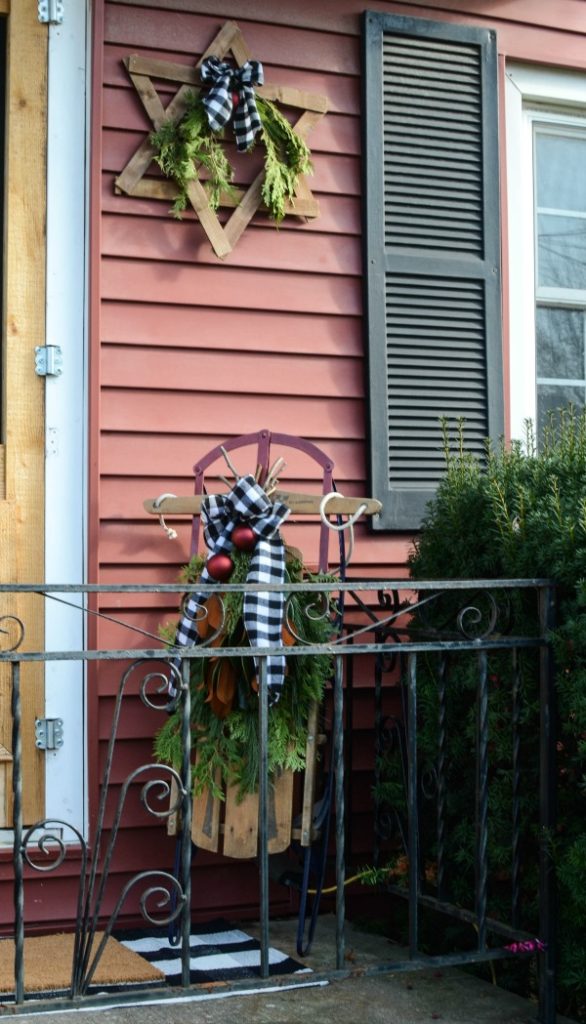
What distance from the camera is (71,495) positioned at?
3.79 metres

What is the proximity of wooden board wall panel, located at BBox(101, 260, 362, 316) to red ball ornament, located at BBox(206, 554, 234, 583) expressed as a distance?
1.00 m

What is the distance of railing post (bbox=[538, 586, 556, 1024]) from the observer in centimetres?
301

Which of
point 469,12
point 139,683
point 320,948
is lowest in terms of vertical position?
point 320,948

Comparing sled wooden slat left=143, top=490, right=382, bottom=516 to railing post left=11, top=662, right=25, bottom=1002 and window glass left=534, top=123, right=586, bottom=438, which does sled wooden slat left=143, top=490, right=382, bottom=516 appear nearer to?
railing post left=11, top=662, right=25, bottom=1002

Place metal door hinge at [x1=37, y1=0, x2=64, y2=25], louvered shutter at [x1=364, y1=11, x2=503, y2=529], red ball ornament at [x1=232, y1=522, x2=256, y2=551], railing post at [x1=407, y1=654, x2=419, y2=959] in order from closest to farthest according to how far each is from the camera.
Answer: railing post at [x1=407, y1=654, x2=419, y2=959] → red ball ornament at [x1=232, y1=522, x2=256, y2=551] → metal door hinge at [x1=37, y1=0, x2=64, y2=25] → louvered shutter at [x1=364, y1=11, x2=503, y2=529]

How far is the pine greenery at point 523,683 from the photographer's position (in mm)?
2992

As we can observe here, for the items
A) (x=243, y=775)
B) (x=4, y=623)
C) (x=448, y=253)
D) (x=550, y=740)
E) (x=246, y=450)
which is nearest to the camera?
(x=550, y=740)

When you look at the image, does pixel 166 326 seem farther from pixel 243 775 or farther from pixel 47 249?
pixel 243 775

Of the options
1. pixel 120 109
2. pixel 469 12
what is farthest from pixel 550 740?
pixel 469 12

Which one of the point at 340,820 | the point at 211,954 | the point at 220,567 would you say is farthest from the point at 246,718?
the point at 211,954

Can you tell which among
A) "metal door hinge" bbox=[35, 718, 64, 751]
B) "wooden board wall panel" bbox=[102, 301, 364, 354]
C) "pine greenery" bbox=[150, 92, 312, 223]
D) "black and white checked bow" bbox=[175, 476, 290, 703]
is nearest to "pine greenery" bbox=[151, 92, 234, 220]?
"pine greenery" bbox=[150, 92, 312, 223]

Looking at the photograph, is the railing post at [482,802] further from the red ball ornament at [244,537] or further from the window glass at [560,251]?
the window glass at [560,251]

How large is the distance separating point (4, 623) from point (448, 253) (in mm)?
2099

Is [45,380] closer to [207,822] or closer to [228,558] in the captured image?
[228,558]
